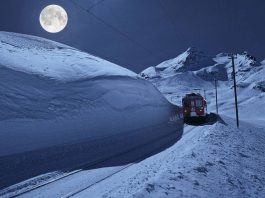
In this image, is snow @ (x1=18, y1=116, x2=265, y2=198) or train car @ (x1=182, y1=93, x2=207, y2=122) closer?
snow @ (x1=18, y1=116, x2=265, y2=198)

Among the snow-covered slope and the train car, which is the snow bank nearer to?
the train car

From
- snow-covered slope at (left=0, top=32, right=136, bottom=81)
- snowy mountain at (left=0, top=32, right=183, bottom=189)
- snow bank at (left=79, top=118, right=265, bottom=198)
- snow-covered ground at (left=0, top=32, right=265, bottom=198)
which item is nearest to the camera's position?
snow bank at (left=79, top=118, right=265, bottom=198)

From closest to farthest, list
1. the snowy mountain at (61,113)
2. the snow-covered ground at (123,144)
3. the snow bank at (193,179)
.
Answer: the snow bank at (193,179)
the snow-covered ground at (123,144)
the snowy mountain at (61,113)

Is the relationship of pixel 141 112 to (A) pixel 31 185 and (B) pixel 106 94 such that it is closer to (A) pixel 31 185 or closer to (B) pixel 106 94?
(B) pixel 106 94

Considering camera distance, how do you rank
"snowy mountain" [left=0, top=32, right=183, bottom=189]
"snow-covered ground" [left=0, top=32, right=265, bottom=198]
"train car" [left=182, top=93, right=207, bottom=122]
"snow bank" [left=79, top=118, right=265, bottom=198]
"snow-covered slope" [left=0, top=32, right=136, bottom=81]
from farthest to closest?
1. "train car" [left=182, top=93, right=207, bottom=122]
2. "snow-covered slope" [left=0, top=32, right=136, bottom=81]
3. "snowy mountain" [left=0, top=32, right=183, bottom=189]
4. "snow-covered ground" [left=0, top=32, right=265, bottom=198]
5. "snow bank" [left=79, top=118, right=265, bottom=198]

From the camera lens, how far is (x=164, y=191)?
27.8 feet

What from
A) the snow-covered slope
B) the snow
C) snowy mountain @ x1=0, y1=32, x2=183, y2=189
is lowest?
the snow

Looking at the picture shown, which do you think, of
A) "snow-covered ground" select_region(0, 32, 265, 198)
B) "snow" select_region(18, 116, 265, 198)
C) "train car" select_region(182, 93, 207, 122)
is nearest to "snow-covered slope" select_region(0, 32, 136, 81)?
"snow-covered ground" select_region(0, 32, 265, 198)

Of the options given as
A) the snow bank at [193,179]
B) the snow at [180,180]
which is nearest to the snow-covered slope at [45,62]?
the snow at [180,180]

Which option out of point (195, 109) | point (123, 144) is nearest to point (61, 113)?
point (123, 144)

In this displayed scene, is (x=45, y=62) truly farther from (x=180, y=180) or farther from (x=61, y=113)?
(x=180, y=180)

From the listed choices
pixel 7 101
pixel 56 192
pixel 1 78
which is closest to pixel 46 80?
pixel 1 78

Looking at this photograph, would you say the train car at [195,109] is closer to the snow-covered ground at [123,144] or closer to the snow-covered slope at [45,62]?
the snow-covered ground at [123,144]

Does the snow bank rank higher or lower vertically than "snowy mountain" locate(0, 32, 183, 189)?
lower
